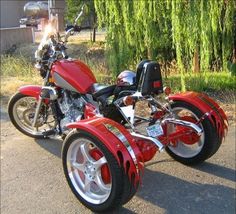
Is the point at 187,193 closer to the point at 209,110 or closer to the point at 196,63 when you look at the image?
the point at 209,110

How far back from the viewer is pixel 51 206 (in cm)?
379

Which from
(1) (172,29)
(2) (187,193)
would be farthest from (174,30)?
(2) (187,193)

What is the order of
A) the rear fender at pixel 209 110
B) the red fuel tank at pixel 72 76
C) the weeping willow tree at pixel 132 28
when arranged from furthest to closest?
the weeping willow tree at pixel 132 28
the red fuel tank at pixel 72 76
the rear fender at pixel 209 110

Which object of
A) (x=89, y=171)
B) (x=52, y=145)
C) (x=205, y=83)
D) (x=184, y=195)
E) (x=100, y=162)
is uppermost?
(x=205, y=83)

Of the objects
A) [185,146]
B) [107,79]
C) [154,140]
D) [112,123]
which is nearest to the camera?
[112,123]

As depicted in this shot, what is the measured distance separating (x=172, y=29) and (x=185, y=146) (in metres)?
2.81

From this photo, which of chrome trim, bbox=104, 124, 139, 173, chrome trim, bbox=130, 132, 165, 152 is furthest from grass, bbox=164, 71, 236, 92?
chrome trim, bbox=104, 124, 139, 173

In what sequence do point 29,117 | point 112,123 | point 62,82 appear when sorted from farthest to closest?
point 29,117 < point 62,82 < point 112,123

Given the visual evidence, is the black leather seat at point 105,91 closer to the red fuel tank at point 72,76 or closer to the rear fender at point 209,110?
the red fuel tank at point 72,76

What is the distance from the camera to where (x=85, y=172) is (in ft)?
12.4

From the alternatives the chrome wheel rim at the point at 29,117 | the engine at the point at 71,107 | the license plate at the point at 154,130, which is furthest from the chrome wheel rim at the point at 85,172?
the chrome wheel rim at the point at 29,117

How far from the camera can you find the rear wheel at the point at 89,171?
11.4ft

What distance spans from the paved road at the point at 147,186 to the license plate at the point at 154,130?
563mm

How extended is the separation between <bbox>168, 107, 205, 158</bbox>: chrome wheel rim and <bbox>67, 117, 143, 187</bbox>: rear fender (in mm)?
899
